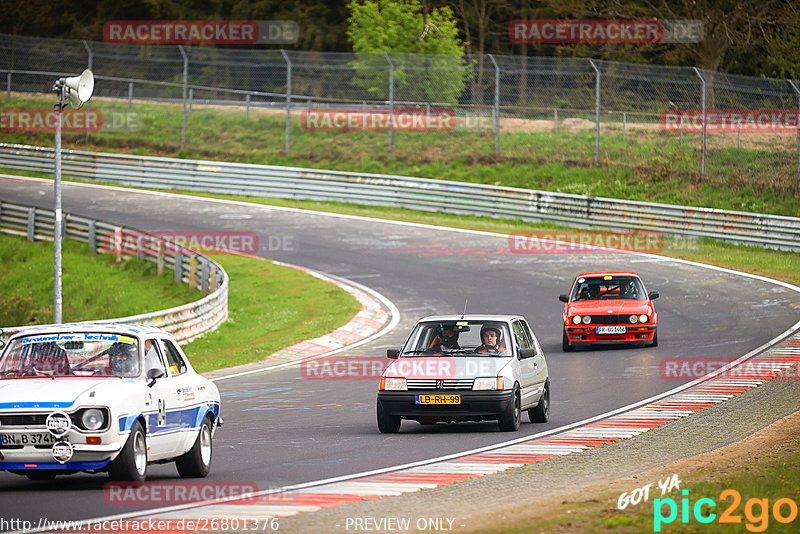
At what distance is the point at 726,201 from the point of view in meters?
37.4

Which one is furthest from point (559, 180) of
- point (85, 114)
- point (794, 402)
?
point (794, 402)

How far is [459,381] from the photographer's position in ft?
44.7

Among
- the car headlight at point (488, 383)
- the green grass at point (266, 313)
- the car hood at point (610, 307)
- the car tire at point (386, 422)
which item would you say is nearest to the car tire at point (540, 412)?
the car headlight at point (488, 383)

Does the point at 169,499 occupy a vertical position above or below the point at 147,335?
below

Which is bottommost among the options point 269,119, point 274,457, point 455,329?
point 274,457

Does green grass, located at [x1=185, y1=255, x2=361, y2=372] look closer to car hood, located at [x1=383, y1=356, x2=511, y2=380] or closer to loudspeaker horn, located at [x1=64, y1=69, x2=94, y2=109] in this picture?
loudspeaker horn, located at [x1=64, y1=69, x2=94, y2=109]

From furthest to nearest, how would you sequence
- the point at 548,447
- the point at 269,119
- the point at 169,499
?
the point at 269,119 → the point at 548,447 → the point at 169,499

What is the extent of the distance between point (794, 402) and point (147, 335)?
8.68 metres

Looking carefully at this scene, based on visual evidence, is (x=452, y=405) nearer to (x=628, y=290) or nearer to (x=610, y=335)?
(x=610, y=335)

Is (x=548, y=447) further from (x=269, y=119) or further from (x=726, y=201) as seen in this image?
(x=269, y=119)

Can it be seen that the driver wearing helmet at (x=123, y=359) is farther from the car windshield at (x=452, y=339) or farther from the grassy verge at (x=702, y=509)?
the car windshield at (x=452, y=339)

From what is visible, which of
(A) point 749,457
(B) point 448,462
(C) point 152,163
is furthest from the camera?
(C) point 152,163

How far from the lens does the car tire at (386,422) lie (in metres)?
13.7

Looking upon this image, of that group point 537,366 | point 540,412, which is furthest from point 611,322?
point 540,412
